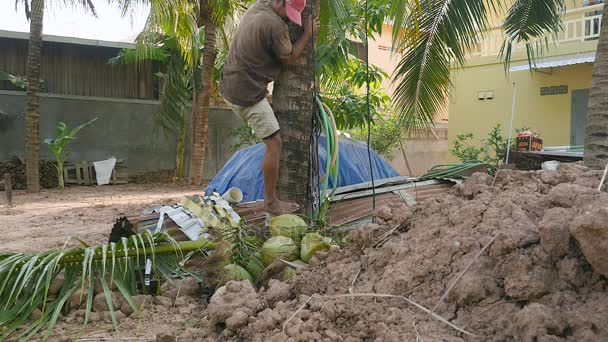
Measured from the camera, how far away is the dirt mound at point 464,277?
5.26ft

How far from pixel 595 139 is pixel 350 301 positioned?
3.84 metres

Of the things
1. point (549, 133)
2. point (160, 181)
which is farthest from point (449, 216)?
point (160, 181)

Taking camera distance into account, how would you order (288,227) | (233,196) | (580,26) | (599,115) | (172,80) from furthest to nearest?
(172,80) → (580,26) → (599,115) → (233,196) → (288,227)

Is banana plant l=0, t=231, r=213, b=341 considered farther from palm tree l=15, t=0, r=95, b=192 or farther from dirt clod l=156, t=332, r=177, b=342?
palm tree l=15, t=0, r=95, b=192

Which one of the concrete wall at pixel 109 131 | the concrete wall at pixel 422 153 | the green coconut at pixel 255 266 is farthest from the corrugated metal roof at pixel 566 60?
the green coconut at pixel 255 266

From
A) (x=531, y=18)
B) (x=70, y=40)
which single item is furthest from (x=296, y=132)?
(x=70, y=40)

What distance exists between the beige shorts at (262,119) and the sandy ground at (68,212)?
1.88 meters

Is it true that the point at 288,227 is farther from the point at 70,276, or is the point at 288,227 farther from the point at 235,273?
the point at 70,276

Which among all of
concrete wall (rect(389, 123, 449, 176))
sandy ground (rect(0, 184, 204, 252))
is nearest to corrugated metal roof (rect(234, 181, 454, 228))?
sandy ground (rect(0, 184, 204, 252))

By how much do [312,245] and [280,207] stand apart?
71 centimetres

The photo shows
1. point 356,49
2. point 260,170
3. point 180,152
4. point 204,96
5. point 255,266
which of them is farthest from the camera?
point 180,152

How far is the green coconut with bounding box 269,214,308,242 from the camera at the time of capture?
2973 millimetres

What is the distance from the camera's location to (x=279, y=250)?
2.83m

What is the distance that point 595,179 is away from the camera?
7.41ft
